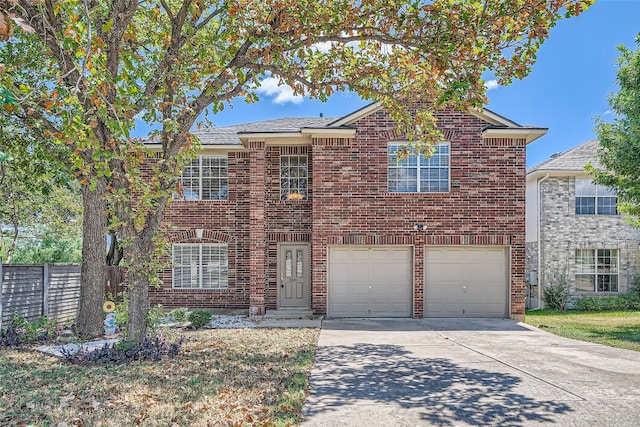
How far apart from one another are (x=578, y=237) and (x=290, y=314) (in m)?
12.0

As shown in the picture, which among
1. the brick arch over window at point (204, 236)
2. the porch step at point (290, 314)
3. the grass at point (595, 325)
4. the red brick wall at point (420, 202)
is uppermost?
the red brick wall at point (420, 202)

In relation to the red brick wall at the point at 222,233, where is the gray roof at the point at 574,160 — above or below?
above

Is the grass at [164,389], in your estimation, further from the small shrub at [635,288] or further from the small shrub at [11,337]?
the small shrub at [635,288]

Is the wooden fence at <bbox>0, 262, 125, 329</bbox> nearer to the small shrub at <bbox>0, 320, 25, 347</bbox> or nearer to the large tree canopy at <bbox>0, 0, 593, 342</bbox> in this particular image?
the small shrub at <bbox>0, 320, 25, 347</bbox>

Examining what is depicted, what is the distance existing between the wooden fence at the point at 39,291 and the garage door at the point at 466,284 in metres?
10.4

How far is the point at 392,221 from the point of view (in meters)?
14.6

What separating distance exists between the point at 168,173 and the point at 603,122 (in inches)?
502

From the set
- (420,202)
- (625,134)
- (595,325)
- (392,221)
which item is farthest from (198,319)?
(625,134)

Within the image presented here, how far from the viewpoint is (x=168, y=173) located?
8469 mm

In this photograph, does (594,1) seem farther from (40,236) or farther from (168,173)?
(40,236)

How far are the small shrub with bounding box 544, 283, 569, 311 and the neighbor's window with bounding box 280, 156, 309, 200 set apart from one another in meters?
10.5

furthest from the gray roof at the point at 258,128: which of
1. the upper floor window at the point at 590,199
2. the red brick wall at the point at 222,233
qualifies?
the upper floor window at the point at 590,199

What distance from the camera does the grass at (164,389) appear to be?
5465mm

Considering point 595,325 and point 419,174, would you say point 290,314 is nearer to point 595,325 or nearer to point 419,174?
point 419,174
